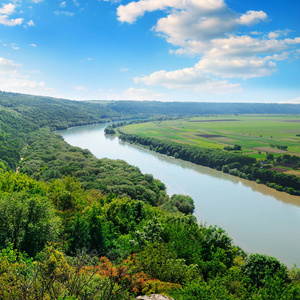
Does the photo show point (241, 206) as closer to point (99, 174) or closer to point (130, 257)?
point (99, 174)

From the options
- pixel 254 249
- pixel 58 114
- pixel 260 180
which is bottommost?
pixel 254 249

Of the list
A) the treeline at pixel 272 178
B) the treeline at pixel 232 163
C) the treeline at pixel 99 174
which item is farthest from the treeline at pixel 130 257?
the treeline at pixel 232 163

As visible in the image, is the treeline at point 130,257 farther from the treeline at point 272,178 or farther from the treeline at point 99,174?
the treeline at point 272,178

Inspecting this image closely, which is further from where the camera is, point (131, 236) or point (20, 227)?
point (131, 236)

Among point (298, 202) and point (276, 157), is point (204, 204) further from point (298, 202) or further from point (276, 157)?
point (276, 157)

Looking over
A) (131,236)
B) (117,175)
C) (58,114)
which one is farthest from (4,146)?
(58,114)

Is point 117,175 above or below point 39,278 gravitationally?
below
